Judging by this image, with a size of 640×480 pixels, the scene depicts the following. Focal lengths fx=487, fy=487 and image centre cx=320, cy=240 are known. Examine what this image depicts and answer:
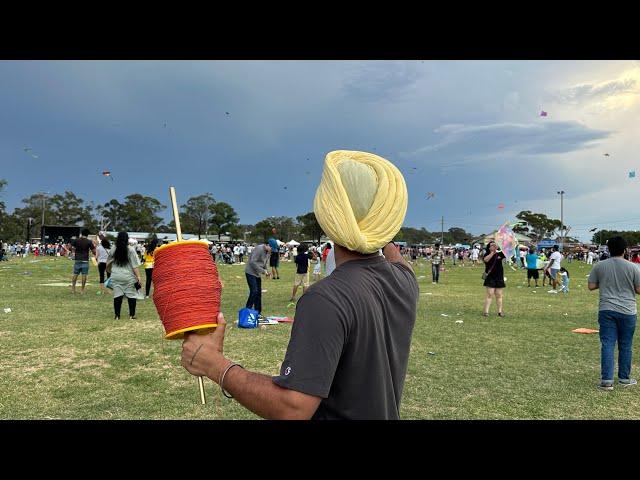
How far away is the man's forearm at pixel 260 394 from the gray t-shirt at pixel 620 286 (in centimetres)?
671

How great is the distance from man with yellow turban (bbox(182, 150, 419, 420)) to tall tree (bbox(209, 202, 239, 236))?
299 feet

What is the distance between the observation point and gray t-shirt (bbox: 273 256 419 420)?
1.34m

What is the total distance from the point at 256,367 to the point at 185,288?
19.5ft

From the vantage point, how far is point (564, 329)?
10945mm

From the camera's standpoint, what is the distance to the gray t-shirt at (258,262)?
12.0 m

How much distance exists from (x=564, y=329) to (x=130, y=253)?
994 cm

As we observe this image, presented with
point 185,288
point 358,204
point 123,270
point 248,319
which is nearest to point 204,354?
point 185,288

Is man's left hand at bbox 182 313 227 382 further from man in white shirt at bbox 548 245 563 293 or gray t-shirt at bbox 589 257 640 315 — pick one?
man in white shirt at bbox 548 245 563 293

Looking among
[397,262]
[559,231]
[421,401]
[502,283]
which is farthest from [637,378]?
[559,231]

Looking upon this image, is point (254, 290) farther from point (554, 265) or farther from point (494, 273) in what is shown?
point (554, 265)

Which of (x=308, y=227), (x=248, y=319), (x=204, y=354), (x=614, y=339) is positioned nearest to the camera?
(x=204, y=354)

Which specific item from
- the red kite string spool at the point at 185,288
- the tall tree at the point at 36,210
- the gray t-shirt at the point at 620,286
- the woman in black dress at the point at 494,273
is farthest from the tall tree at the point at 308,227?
the red kite string spool at the point at 185,288

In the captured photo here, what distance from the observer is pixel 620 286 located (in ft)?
22.0
